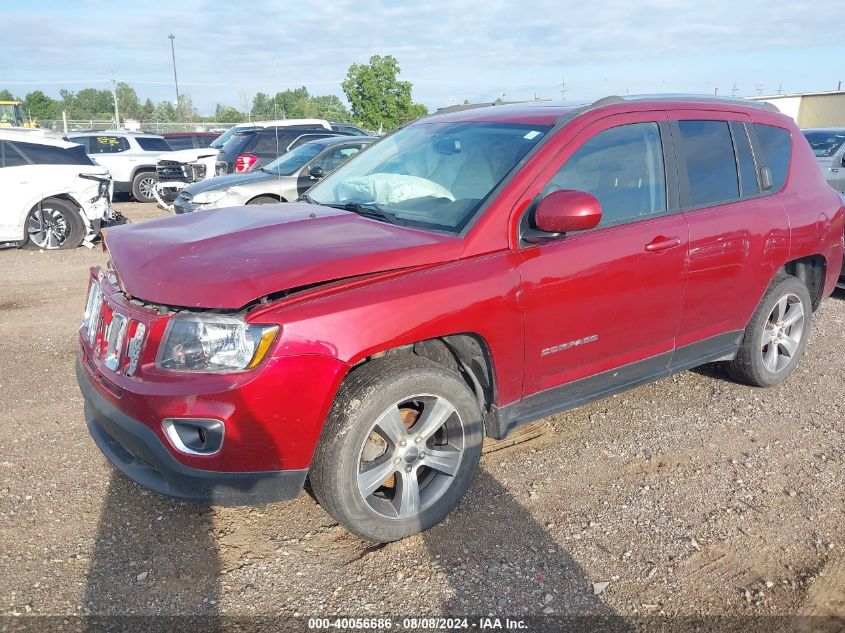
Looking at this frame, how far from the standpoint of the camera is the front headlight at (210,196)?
9.10 meters

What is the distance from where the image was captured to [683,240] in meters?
3.82

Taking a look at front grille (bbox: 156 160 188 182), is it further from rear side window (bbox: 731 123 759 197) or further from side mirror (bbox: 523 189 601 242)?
side mirror (bbox: 523 189 601 242)

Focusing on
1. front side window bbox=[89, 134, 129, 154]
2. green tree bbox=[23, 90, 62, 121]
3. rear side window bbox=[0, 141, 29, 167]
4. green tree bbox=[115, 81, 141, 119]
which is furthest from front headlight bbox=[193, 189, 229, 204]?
green tree bbox=[23, 90, 62, 121]

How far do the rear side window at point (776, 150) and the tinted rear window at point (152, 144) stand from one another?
633 inches

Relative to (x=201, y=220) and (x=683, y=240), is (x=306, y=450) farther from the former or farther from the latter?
(x=683, y=240)

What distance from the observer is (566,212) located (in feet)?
10.3

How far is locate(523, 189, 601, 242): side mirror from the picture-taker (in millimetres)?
3135

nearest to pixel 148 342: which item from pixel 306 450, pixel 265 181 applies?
pixel 306 450

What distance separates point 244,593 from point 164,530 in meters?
0.62

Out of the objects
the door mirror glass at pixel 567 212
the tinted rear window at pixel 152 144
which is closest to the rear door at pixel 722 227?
the door mirror glass at pixel 567 212

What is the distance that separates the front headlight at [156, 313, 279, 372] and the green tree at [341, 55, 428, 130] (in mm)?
40649

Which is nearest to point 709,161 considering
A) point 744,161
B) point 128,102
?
point 744,161

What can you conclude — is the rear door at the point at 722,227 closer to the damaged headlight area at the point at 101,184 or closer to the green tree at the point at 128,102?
the damaged headlight area at the point at 101,184

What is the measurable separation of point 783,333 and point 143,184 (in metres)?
15.1
